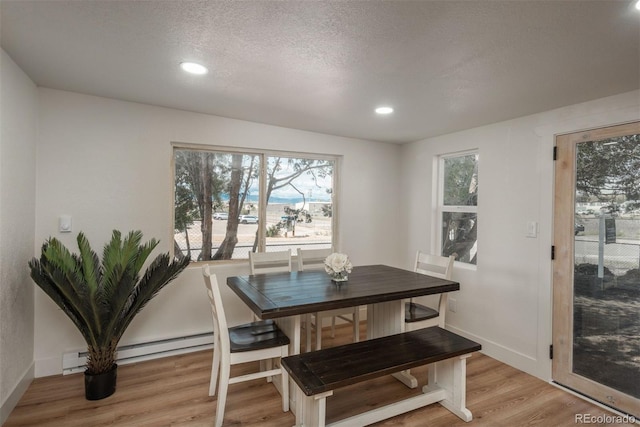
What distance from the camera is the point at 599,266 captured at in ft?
7.79

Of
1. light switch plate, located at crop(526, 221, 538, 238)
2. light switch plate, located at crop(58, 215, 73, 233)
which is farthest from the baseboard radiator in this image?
light switch plate, located at crop(526, 221, 538, 238)

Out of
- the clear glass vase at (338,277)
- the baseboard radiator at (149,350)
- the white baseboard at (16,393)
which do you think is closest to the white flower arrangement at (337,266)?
the clear glass vase at (338,277)

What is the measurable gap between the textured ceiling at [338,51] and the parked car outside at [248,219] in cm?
118

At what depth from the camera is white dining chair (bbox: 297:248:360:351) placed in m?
2.87

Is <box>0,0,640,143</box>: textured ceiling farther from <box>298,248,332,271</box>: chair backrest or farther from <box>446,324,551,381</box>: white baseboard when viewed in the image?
<box>446,324,551,381</box>: white baseboard

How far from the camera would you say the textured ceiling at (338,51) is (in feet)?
4.65

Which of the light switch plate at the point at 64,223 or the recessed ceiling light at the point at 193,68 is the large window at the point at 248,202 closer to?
the light switch plate at the point at 64,223

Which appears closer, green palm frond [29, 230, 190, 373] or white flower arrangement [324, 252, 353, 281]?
green palm frond [29, 230, 190, 373]

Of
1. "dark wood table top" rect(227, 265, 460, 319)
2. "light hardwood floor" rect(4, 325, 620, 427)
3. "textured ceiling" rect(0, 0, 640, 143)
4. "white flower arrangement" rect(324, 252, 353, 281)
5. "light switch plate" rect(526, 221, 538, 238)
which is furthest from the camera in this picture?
"light switch plate" rect(526, 221, 538, 238)

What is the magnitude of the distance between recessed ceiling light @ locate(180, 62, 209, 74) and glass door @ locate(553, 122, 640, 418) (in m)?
2.74

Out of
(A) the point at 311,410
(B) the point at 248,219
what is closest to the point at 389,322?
(A) the point at 311,410

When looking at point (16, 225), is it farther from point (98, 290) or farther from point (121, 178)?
point (121, 178)

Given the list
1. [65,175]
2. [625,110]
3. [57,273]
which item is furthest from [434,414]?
[65,175]

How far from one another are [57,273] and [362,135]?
3.08 metres
